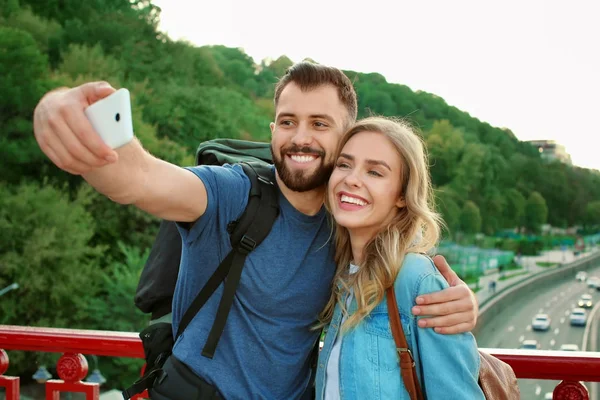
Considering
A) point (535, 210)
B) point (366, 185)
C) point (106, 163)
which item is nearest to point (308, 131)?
point (366, 185)

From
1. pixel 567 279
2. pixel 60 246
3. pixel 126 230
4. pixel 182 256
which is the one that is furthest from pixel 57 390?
pixel 567 279

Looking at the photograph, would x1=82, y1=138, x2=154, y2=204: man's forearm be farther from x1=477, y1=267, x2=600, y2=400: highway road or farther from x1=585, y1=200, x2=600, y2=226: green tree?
x1=585, y1=200, x2=600, y2=226: green tree

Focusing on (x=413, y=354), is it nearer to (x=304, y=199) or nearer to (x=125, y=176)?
(x=304, y=199)

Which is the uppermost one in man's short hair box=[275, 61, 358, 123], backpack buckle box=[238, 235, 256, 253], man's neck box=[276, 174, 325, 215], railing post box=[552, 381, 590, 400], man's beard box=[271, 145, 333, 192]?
man's short hair box=[275, 61, 358, 123]

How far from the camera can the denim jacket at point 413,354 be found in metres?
1.50

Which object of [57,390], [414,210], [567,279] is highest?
[414,210]

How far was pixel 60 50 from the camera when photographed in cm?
3189

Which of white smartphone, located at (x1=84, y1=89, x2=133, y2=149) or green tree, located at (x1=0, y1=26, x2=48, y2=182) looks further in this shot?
green tree, located at (x1=0, y1=26, x2=48, y2=182)

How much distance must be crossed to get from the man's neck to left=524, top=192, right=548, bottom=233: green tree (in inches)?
Answer: 2572

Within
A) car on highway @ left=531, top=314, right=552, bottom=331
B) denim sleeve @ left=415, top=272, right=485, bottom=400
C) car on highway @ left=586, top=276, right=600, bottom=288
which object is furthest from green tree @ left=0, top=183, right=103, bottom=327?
car on highway @ left=586, top=276, right=600, bottom=288

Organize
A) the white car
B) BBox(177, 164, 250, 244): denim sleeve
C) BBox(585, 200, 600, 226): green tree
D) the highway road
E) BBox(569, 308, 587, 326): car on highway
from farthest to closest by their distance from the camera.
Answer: the white car, BBox(585, 200, 600, 226): green tree, BBox(569, 308, 587, 326): car on highway, the highway road, BBox(177, 164, 250, 244): denim sleeve

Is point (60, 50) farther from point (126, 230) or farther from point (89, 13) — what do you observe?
point (126, 230)

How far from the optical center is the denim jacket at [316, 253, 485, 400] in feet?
4.91

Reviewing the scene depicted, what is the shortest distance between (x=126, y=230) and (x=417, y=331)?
2702cm
